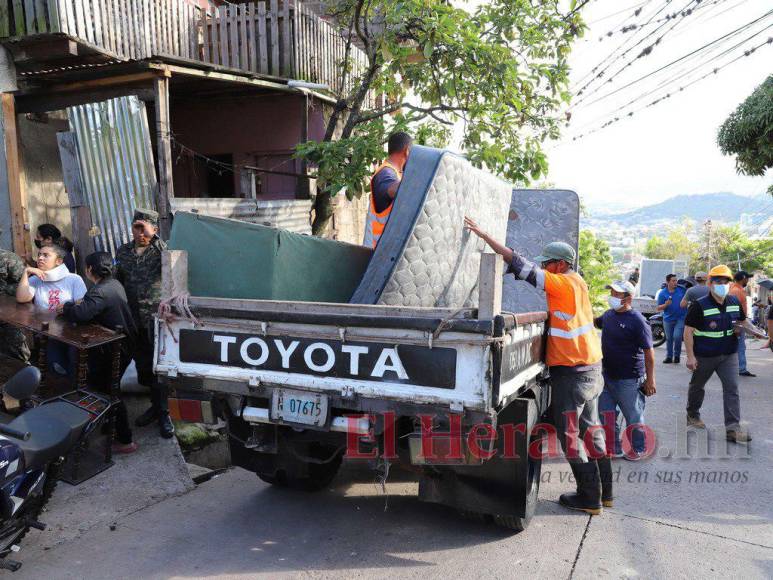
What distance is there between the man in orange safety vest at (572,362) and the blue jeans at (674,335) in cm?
729

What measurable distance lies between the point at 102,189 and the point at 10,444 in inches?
188

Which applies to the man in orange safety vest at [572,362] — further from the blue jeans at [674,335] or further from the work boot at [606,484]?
the blue jeans at [674,335]

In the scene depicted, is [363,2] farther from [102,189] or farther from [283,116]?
[102,189]

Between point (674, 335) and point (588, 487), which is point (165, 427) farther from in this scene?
point (674, 335)

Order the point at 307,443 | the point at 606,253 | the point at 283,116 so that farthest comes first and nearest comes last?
the point at 606,253 < the point at 283,116 < the point at 307,443

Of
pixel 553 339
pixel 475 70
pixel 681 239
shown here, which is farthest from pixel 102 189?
pixel 681 239

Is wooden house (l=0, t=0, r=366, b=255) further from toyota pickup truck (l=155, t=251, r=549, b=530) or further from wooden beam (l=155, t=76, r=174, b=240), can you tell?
toyota pickup truck (l=155, t=251, r=549, b=530)

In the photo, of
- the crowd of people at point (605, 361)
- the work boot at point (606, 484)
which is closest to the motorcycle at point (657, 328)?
the crowd of people at point (605, 361)

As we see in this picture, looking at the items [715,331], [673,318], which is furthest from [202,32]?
[673,318]

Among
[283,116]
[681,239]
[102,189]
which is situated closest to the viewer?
[102,189]

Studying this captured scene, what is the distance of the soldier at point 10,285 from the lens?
204 inches

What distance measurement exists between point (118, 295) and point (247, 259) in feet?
6.10

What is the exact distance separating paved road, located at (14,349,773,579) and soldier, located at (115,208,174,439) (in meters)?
0.99

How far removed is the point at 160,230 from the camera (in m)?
7.09
